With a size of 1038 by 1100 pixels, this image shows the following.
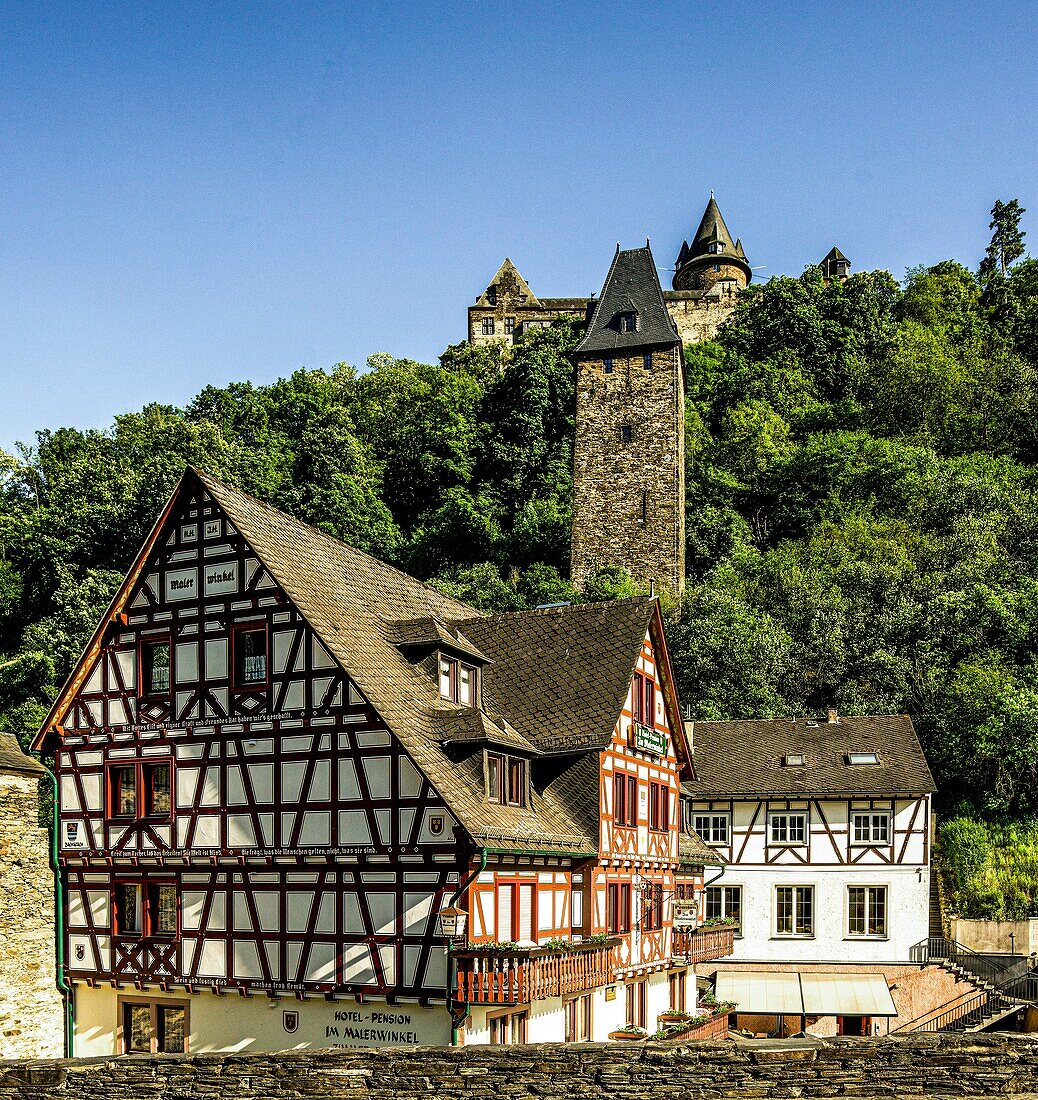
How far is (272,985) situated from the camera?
20.2m

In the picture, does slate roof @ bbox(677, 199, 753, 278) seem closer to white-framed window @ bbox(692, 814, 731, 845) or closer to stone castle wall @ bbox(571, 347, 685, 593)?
stone castle wall @ bbox(571, 347, 685, 593)

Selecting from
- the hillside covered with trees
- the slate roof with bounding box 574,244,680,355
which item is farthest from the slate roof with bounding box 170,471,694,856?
the slate roof with bounding box 574,244,680,355

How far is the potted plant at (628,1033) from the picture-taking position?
21.6 m

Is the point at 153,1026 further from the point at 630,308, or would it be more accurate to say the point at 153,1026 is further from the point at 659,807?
the point at 630,308

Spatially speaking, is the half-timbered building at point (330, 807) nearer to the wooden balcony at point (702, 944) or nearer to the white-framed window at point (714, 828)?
the wooden balcony at point (702, 944)

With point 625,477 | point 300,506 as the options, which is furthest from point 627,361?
point 300,506

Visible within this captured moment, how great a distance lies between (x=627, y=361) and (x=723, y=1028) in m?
35.4

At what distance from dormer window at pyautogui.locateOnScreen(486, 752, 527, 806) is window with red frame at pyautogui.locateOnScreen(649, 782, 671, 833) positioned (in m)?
4.83

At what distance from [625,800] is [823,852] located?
1368cm

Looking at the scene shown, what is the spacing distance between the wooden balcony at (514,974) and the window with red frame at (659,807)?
5.84 m

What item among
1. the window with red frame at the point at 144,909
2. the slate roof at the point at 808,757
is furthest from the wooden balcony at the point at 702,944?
the window with red frame at the point at 144,909

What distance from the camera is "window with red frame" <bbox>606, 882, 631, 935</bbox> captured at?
75.8ft

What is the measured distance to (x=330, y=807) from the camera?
20.2m

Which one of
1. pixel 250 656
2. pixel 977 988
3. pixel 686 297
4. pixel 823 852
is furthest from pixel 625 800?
pixel 686 297
